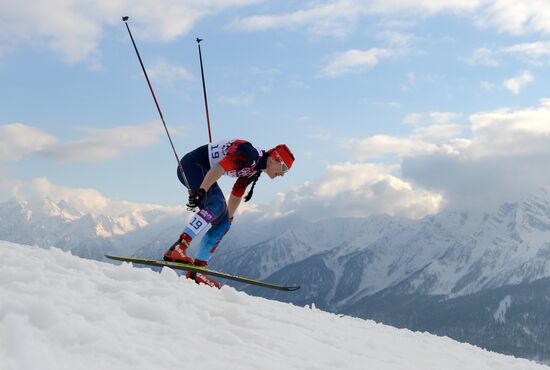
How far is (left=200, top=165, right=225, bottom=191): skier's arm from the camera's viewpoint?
33.6ft

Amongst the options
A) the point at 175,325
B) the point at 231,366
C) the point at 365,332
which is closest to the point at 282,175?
the point at 365,332

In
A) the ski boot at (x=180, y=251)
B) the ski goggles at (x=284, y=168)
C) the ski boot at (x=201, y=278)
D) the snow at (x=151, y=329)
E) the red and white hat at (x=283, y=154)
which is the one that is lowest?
the snow at (x=151, y=329)

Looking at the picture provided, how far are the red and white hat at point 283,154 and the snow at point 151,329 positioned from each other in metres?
3.13

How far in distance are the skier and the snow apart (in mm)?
2324

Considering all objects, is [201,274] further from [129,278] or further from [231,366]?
[231,366]

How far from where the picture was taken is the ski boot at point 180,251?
10.2 metres

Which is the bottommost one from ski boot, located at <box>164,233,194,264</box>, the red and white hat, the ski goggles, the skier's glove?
ski boot, located at <box>164,233,194,264</box>

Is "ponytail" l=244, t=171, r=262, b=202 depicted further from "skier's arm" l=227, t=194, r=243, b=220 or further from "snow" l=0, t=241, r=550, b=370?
"snow" l=0, t=241, r=550, b=370

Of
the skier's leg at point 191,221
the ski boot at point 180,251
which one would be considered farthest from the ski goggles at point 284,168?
the ski boot at point 180,251

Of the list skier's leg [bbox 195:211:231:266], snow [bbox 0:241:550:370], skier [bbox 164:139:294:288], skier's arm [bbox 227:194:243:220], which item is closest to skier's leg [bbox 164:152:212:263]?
skier [bbox 164:139:294:288]

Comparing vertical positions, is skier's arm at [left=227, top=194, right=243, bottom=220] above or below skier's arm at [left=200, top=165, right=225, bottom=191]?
below

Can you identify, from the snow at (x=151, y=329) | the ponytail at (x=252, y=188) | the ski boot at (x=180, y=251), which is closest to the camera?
the snow at (x=151, y=329)

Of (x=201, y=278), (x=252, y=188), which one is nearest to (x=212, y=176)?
(x=252, y=188)

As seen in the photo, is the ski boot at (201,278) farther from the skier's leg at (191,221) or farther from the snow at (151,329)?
the snow at (151,329)
